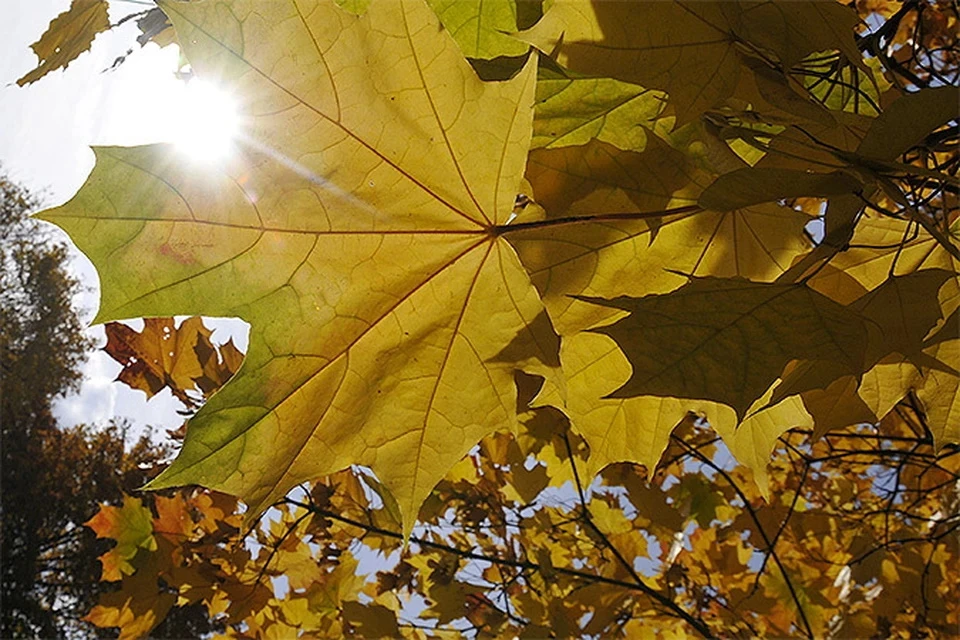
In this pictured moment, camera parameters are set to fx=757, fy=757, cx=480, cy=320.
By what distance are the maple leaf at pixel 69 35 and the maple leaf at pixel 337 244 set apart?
80 centimetres

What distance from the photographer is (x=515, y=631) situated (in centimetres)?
169

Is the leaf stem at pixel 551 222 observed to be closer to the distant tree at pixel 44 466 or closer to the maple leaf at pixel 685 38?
the maple leaf at pixel 685 38

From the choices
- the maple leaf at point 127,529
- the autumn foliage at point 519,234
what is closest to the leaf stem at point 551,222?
the autumn foliage at point 519,234

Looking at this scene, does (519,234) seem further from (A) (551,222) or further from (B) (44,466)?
(B) (44,466)

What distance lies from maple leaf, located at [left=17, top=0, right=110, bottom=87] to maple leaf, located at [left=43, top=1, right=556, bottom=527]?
0.80 m

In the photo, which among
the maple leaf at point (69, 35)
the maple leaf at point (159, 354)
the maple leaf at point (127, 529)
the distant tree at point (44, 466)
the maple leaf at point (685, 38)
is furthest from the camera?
the distant tree at point (44, 466)

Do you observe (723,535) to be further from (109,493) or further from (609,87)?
(109,493)

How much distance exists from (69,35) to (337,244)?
0.96 m

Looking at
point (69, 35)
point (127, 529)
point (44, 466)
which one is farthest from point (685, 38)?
point (44, 466)

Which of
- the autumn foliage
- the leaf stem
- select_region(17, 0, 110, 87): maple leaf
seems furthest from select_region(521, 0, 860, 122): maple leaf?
select_region(17, 0, 110, 87): maple leaf

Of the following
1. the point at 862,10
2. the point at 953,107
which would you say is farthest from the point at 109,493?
the point at 953,107

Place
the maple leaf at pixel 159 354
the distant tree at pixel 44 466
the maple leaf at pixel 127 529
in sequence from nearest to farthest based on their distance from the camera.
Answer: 1. the maple leaf at pixel 159 354
2. the maple leaf at pixel 127 529
3. the distant tree at pixel 44 466

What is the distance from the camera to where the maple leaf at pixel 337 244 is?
0.52 metres

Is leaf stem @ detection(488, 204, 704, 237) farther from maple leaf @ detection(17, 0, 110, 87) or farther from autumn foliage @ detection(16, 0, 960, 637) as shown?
maple leaf @ detection(17, 0, 110, 87)
